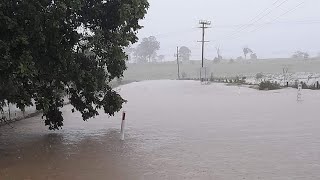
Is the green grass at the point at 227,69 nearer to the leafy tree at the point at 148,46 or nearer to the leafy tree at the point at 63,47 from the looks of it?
the leafy tree at the point at 148,46

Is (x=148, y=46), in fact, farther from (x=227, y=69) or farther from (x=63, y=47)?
(x=63, y=47)

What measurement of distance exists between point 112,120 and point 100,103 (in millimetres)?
5815

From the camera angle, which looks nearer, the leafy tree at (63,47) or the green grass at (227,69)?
the leafy tree at (63,47)

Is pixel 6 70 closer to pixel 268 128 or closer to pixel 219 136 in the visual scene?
pixel 219 136

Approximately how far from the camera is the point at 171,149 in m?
12.7

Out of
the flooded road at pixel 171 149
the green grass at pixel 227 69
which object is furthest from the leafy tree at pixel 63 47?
the green grass at pixel 227 69

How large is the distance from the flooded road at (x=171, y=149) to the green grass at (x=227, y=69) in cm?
8123

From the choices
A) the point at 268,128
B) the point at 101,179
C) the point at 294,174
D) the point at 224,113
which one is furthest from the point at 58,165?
the point at 224,113

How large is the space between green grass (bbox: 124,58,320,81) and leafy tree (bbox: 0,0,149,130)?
8564 cm

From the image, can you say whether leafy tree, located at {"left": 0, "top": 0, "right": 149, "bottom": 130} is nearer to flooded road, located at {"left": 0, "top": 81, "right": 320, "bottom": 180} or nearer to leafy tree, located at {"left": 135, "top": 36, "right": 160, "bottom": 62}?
flooded road, located at {"left": 0, "top": 81, "right": 320, "bottom": 180}

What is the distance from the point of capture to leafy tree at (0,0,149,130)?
35.0 ft

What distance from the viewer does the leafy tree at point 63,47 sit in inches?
420

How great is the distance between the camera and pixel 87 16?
44.1 feet

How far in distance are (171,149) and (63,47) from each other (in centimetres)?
419
